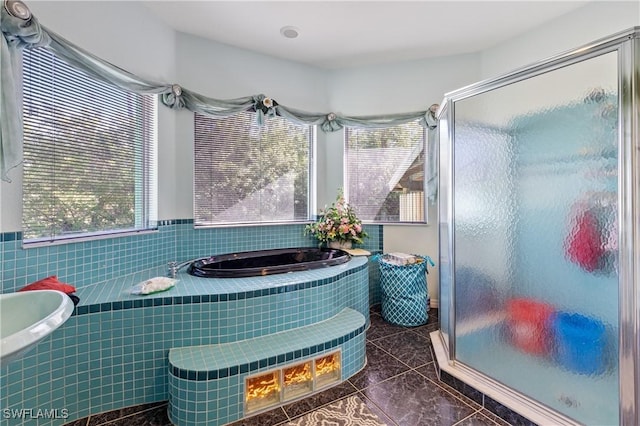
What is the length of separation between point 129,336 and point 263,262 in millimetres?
1366

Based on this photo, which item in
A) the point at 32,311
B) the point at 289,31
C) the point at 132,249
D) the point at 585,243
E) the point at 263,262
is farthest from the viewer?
the point at 263,262

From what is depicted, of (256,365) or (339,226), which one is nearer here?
(256,365)

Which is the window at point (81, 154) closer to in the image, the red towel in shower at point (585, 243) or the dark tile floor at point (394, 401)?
→ the dark tile floor at point (394, 401)

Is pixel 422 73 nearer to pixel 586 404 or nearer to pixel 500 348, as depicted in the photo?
pixel 500 348

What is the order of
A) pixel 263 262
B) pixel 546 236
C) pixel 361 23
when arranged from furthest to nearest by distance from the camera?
pixel 263 262 < pixel 361 23 < pixel 546 236

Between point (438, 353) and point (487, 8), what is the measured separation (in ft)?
8.54

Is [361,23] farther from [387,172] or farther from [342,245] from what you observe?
[342,245]

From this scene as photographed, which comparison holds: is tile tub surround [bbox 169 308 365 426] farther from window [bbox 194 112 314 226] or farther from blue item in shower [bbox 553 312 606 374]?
window [bbox 194 112 314 226]

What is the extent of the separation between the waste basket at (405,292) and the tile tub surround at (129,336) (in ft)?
3.26

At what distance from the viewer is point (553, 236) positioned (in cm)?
139

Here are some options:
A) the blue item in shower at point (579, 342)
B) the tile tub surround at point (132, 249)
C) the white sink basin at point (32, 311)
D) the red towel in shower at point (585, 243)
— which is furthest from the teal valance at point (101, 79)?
the blue item in shower at point (579, 342)

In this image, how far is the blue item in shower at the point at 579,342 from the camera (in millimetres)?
1268

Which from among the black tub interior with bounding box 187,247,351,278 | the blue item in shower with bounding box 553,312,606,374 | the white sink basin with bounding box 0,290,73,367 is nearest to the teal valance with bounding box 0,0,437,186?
the white sink basin with bounding box 0,290,73,367

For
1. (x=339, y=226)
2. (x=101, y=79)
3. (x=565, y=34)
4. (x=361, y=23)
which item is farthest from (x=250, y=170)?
(x=565, y=34)
